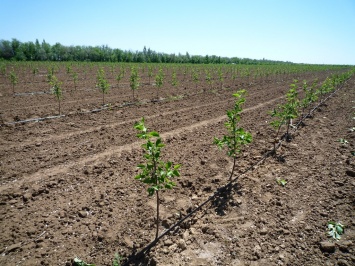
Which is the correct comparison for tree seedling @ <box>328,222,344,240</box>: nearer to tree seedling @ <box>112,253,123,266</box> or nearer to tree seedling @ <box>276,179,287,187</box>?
tree seedling @ <box>276,179,287,187</box>

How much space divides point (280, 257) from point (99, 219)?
123 inches

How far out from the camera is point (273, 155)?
6355mm

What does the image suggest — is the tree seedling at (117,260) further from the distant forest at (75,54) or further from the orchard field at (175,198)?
the distant forest at (75,54)

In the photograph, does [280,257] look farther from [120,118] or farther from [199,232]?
[120,118]

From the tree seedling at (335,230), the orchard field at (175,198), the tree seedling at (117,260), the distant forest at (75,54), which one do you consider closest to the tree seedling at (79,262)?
the orchard field at (175,198)

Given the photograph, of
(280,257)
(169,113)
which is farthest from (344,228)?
(169,113)

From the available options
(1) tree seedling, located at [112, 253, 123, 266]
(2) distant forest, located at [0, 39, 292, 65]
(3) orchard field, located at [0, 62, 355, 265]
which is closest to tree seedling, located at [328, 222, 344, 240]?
(3) orchard field, located at [0, 62, 355, 265]

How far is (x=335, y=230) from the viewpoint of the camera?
140 inches

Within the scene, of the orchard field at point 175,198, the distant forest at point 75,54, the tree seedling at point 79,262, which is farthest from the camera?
the distant forest at point 75,54

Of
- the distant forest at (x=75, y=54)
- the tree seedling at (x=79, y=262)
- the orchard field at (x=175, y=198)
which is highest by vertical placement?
the distant forest at (x=75, y=54)

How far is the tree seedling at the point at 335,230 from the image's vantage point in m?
3.46

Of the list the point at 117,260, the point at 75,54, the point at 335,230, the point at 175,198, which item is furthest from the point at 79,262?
the point at 75,54

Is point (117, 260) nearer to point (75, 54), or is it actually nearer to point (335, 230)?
point (335, 230)

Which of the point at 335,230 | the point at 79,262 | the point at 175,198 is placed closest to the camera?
the point at 79,262
